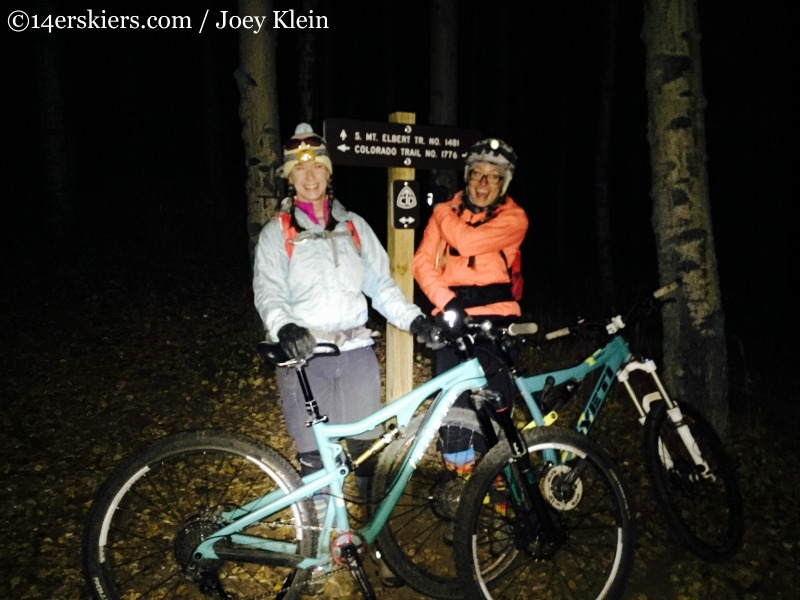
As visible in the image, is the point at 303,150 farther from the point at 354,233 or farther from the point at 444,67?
the point at 444,67

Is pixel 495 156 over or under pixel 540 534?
over

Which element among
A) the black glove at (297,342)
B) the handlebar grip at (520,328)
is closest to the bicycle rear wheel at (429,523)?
the handlebar grip at (520,328)

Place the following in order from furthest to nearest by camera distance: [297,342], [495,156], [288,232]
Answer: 1. [495,156]
2. [288,232]
3. [297,342]

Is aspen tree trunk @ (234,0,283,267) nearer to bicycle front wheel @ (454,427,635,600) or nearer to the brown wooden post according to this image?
the brown wooden post

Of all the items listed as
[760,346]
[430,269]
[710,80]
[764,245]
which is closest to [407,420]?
[430,269]

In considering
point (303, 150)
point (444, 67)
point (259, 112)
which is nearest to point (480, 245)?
point (303, 150)

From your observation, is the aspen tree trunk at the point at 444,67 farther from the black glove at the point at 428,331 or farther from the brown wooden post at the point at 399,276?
the black glove at the point at 428,331

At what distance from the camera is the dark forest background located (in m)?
12.1

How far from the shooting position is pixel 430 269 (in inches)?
145

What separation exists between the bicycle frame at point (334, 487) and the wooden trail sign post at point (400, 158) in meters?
1.23

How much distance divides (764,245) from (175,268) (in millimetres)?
20212

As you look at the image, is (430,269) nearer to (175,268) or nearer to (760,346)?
(175,268)

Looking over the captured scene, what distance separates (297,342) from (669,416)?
2.44 m

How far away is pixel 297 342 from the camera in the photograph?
2.58 metres
